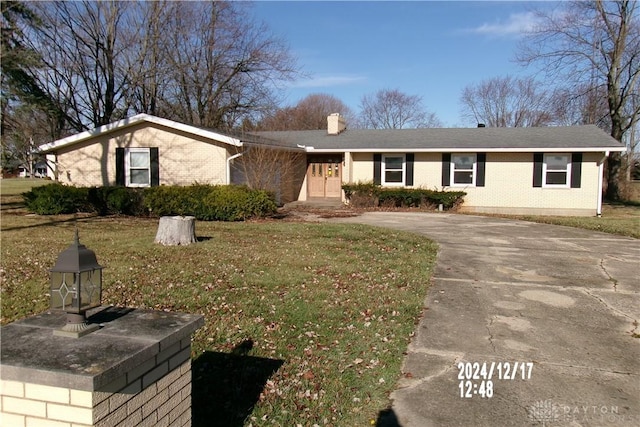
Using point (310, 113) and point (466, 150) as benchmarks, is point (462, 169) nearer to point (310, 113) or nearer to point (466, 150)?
point (466, 150)

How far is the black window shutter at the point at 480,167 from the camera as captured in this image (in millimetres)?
19781

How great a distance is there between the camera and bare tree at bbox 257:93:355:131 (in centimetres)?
4506

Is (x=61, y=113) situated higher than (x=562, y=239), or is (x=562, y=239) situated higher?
(x=61, y=113)

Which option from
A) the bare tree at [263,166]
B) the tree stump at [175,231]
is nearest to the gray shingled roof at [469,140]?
the bare tree at [263,166]

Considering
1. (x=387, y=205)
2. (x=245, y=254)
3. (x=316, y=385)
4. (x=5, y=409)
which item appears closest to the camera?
(x=5, y=409)

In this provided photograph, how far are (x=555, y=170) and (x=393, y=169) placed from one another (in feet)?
21.6

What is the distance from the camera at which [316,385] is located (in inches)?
152

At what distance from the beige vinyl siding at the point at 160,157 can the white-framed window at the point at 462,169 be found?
971cm

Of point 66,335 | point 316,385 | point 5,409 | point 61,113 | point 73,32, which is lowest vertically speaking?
point 316,385

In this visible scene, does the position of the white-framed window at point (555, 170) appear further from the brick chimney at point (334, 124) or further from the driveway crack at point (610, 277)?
the driveway crack at point (610, 277)

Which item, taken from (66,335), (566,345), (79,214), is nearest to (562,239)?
(566,345)

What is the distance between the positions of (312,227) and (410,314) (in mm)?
7560

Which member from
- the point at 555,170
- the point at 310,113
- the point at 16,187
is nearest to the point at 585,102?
the point at 555,170

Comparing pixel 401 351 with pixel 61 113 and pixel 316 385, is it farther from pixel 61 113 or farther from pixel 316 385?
pixel 61 113
